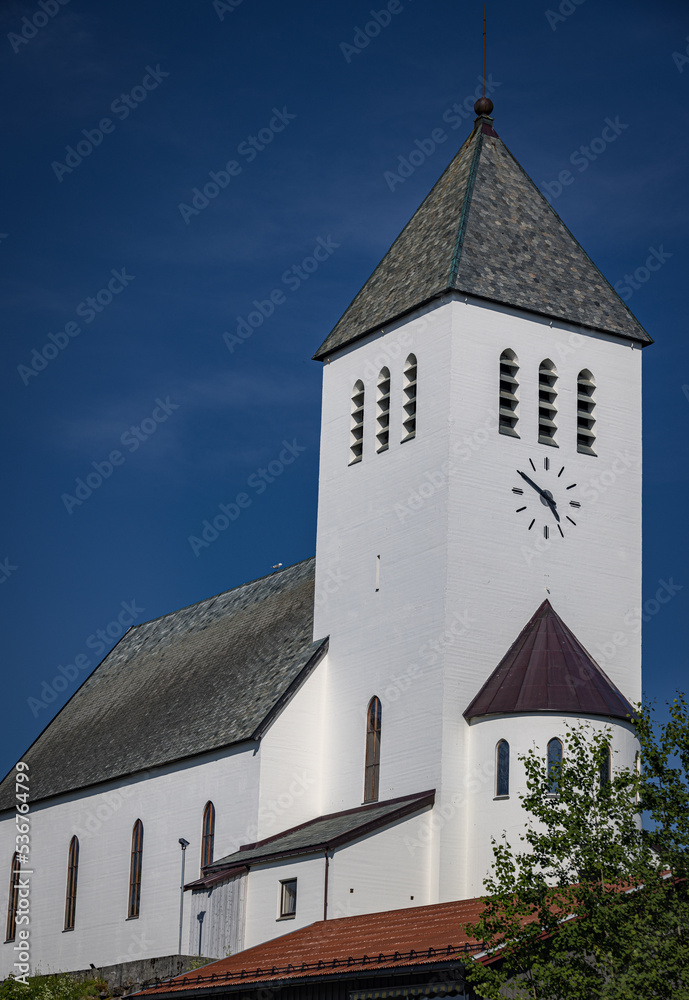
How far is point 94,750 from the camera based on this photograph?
2237 inches

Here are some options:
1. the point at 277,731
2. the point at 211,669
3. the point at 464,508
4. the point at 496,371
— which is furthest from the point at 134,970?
the point at 496,371

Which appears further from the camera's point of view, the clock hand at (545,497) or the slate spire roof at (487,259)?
the slate spire roof at (487,259)

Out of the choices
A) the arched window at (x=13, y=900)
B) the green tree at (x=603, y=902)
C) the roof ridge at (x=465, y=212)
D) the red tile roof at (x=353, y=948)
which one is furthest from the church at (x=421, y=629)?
the green tree at (x=603, y=902)

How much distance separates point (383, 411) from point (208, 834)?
44.7 ft

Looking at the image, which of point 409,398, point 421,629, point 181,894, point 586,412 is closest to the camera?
point 421,629

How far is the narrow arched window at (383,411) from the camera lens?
1838 inches

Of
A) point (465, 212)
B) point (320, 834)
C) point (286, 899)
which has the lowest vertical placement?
point (286, 899)

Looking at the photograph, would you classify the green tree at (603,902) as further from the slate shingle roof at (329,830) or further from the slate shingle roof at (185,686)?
the slate shingle roof at (185,686)

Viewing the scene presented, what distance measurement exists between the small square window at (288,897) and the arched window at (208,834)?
557 cm

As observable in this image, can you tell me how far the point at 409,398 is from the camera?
151 feet

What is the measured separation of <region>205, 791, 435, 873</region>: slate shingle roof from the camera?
39875mm

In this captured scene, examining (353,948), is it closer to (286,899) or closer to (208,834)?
(286,899)

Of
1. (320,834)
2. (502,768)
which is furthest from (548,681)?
(320,834)

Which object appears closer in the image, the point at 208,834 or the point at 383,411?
the point at 208,834
